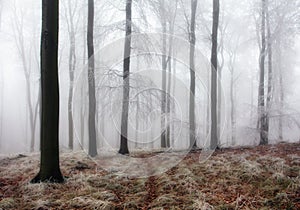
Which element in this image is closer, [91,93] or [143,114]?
[91,93]

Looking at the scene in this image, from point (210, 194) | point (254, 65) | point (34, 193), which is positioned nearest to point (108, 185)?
point (34, 193)

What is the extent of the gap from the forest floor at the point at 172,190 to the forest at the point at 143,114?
2 cm

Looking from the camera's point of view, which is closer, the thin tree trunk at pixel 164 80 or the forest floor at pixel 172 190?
the forest floor at pixel 172 190

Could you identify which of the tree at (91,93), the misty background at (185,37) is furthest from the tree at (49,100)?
the tree at (91,93)

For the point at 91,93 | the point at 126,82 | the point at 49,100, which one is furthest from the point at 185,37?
the point at 49,100

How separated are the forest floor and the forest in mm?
23

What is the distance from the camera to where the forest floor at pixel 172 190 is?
4508mm

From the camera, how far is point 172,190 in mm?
5500

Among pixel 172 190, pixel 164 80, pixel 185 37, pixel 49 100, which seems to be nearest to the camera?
pixel 172 190

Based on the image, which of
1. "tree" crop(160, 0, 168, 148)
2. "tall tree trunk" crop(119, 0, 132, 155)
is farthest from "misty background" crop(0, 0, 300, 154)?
"tree" crop(160, 0, 168, 148)

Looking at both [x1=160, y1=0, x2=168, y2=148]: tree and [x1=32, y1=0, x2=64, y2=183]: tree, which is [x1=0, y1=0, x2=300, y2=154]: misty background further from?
[x1=32, y1=0, x2=64, y2=183]: tree

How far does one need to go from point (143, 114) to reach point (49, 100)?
461cm

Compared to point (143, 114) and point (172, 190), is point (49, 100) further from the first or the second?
point (143, 114)

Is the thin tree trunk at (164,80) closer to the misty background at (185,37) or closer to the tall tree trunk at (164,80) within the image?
the tall tree trunk at (164,80)
